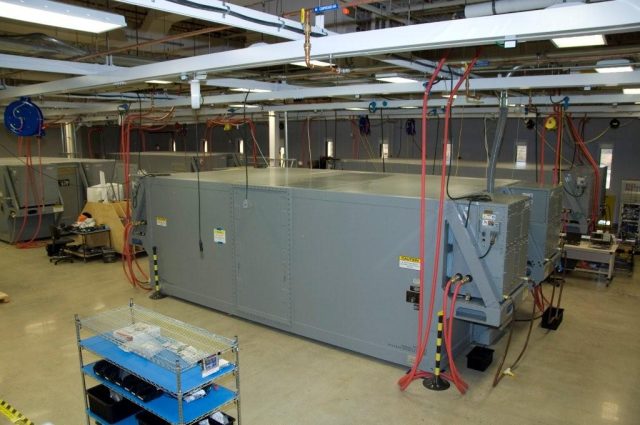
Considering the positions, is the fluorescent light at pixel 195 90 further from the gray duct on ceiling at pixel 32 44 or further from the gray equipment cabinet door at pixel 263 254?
the gray equipment cabinet door at pixel 263 254

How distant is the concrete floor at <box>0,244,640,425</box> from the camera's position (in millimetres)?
3963

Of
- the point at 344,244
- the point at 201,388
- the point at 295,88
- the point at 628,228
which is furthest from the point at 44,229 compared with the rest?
the point at 628,228

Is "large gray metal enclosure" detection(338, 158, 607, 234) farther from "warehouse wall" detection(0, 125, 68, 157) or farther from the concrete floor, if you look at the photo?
"warehouse wall" detection(0, 125, 68, 157)

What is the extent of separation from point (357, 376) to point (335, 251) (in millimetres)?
1283

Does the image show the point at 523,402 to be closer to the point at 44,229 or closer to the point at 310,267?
the point at 310,267

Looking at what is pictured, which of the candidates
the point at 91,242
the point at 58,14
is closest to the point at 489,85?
the point at 58,14

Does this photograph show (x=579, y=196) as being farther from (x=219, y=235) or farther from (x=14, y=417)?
(x=14, y=417)

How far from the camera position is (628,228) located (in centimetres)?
888

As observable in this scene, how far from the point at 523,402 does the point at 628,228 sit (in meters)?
6.43

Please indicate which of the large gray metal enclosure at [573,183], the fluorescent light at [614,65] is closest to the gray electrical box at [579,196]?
the large gray metal enclosure at [573,183]

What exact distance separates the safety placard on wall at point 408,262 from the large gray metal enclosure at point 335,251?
0.01 metres

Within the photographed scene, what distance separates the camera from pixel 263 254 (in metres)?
5.56

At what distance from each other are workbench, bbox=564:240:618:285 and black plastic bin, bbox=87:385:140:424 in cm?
678

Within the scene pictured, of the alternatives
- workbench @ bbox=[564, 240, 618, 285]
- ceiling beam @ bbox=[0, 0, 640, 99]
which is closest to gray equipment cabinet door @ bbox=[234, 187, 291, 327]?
ceiling beam @ bbox=[0, 0, 640, 99]
